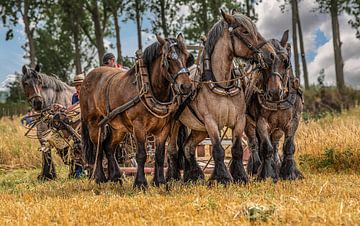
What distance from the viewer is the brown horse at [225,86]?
7.27 metres

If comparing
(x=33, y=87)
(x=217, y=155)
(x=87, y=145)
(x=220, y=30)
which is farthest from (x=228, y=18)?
(x=33, y=87)

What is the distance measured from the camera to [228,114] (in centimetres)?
735

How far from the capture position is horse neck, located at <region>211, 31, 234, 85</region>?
7.46 metres

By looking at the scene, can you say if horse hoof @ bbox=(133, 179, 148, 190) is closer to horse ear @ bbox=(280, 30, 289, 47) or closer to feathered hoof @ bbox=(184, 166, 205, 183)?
feathered hoof @ bbox=(184, 166, 205, 183)

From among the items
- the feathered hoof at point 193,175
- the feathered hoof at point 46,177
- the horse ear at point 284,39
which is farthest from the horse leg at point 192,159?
the feathered hoof at point 46,177

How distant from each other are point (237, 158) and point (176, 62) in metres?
1.67

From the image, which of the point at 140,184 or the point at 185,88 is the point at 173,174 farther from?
the point at 185,88

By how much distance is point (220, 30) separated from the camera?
24.7 ft

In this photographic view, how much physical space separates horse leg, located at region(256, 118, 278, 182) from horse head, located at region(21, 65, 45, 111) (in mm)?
4808

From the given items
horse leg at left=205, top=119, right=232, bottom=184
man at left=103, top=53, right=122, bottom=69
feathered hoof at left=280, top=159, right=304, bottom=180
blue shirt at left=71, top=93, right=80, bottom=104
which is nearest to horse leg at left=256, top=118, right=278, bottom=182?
feathered hoof at left=280, top=159, right=304, bottom=180

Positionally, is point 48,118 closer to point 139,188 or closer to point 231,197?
point 139,188

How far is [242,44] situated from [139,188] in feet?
8.02

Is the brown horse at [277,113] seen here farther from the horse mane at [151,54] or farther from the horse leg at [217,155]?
the horse mane at [151,54]

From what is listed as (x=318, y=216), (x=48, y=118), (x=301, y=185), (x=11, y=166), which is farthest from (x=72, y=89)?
(x=318, y=216)
